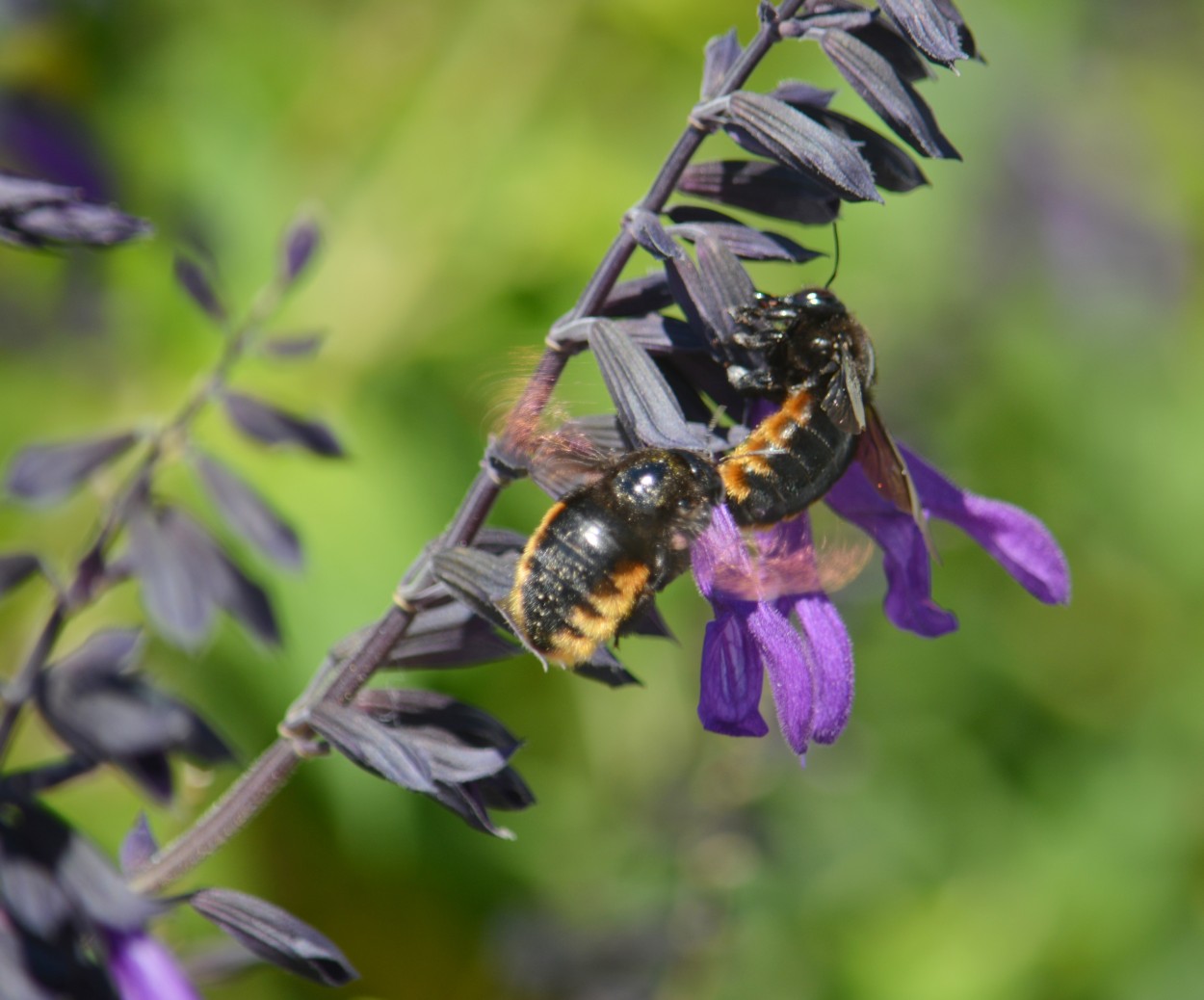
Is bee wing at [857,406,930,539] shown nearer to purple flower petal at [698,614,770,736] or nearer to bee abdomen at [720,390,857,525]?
bee abdomen at [720,390,857,525]

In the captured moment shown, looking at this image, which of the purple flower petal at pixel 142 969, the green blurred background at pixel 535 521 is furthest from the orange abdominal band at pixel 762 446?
the green blurred background at pixel 535 521

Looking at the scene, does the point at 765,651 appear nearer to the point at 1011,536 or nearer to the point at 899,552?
the point at 899,552

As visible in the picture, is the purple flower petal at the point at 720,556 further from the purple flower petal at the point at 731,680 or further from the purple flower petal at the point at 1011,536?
the purple flower petal at the point at 1011,536

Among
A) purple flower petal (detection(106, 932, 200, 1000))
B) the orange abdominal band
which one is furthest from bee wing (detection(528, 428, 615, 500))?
purple flower petal (detection(106, 932, 200, 1000))

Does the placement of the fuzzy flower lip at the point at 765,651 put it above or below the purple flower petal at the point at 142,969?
above

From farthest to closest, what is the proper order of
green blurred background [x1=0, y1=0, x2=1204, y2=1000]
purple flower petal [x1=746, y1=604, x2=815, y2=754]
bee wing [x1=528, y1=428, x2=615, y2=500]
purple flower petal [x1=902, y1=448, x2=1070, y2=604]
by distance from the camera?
green blurred background [x1=0, y1=0, x2=1204, y2=1000]
purple flower petal [x1=902, y1=448, x2=1070, y2=604]
bee wing [x1=528, y1=428, x2=615, y2=500]
purple flower petal [x1=746, y1=604, x2=815, y2=754]

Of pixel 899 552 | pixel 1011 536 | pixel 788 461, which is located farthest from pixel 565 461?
pixel 1011 536
